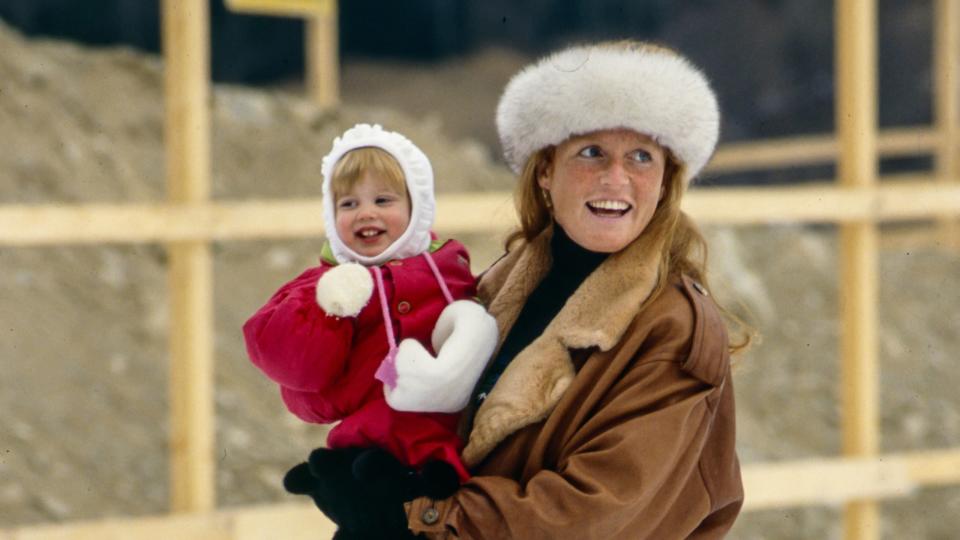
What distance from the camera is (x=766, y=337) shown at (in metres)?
6.20

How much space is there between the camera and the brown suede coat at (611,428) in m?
1.62

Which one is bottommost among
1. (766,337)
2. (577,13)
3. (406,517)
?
(406,517)

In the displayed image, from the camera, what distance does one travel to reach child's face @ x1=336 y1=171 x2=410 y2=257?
1850mm

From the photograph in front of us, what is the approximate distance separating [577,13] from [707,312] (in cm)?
987

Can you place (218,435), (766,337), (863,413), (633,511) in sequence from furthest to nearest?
(766,337)
(218,435)
(863,413)
(633,511)

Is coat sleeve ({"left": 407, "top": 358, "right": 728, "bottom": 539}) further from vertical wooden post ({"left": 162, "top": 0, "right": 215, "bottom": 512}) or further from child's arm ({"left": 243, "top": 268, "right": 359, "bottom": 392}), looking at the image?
vertical wooden post ({"left": 162, "top": 0, "right": 215, "bottom": 512})

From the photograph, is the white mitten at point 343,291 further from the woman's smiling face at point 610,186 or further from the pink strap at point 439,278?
the woman's smiling face at point 610,186

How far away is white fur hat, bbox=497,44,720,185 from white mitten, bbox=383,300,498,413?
0.21 m

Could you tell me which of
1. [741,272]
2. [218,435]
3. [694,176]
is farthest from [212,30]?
[694,176]

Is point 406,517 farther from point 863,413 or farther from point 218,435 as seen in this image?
point 218,435

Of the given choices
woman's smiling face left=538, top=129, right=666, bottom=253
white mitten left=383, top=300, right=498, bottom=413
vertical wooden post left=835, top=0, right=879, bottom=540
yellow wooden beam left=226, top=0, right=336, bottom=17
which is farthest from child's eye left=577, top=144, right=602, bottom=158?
vertical wooden post left=835, top=0, right=879, bottom=540

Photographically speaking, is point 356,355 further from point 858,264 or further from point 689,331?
point 858,264

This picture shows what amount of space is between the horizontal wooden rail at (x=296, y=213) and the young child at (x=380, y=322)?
3.25 ft

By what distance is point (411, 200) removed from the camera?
188cm
